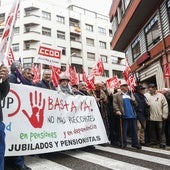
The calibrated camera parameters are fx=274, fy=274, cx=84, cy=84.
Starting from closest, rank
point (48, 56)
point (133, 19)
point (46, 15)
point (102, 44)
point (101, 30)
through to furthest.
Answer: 1. point (48, 56)
2. point (133, 19)
3. point (46, 15)
4. point (102, 44)
5. point (101, 30)

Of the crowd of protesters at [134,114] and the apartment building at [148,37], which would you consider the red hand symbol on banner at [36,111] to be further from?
the apartment building at [148,37]

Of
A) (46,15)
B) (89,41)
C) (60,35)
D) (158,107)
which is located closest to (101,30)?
(89,41)

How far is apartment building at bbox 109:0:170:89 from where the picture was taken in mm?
13875

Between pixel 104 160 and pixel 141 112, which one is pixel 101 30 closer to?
pixel 141 112

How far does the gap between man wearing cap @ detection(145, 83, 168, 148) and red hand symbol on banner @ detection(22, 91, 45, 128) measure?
3.40 m

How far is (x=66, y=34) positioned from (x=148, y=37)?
26293 mm

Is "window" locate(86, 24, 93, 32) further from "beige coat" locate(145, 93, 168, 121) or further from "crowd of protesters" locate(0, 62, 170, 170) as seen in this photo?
"beige coat" locate(145, 93, 168, 121)

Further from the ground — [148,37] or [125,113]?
[148,37]

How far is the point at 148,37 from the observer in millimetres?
16375

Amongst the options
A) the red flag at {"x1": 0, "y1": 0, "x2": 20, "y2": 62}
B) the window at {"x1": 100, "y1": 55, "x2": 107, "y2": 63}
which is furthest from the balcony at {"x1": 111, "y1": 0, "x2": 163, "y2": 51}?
the window at {"x1": 100, "y1": 55, "x2": 107, "y2": 63}

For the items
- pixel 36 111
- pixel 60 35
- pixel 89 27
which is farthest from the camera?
pixel 89 27

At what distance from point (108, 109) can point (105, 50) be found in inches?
1543

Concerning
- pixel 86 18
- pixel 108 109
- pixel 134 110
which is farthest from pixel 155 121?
pixel 86 18

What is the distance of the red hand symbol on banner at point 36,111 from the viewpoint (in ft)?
16.9
